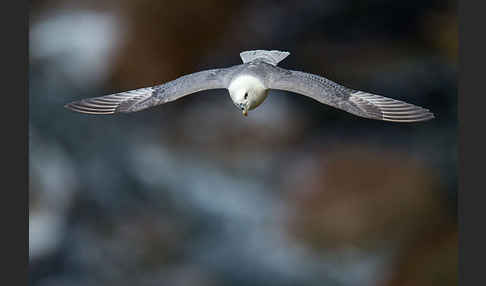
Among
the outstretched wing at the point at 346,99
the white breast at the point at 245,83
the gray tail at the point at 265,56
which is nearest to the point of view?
the outstretched wing at the point at 346,99

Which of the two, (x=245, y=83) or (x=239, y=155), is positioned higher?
(x=245, y=83)

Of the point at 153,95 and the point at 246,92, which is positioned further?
the point at 153,95

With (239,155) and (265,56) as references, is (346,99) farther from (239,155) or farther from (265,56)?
(239,155)

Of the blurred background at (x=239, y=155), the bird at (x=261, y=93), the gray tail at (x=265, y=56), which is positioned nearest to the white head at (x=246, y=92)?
the bird at (x=261, y=93)

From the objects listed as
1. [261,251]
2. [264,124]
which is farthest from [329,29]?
[261,251]

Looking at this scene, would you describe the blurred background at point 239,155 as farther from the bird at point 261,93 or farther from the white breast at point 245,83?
Result: the white breast at point 245,83

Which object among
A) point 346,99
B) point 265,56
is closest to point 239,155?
point 265,56
